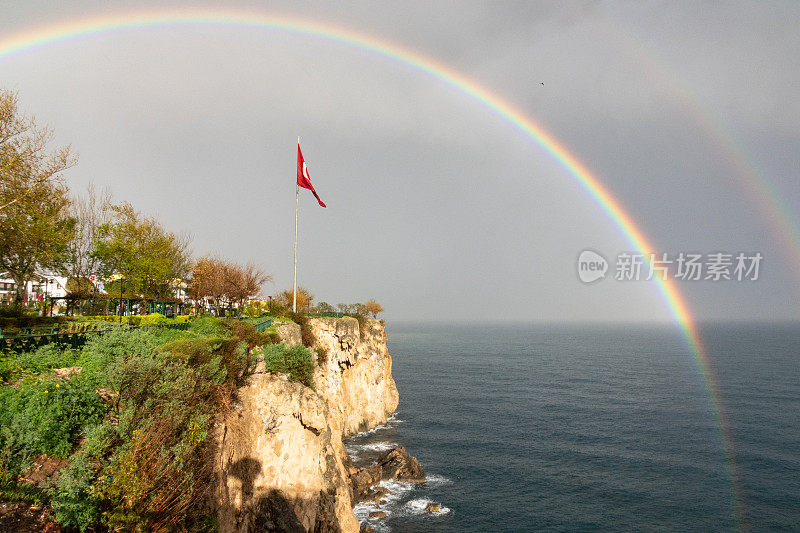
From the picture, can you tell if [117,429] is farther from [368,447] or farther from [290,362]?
[368,447]

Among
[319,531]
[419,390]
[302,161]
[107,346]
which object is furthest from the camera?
[419,390]

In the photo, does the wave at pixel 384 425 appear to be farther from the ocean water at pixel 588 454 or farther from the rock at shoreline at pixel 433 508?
the rock at shoreline at pixel 433 508

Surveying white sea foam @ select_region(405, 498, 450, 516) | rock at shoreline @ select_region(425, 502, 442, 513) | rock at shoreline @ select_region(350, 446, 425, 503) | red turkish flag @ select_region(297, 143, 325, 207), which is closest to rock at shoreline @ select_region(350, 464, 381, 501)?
rock at shoreline @ select_region(350, 446, 425, 503)

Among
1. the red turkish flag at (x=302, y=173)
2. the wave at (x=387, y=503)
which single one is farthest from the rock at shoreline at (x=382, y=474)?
the red turkish flag at (x=302, y=173)

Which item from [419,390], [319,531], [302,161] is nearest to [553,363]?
[419,390]

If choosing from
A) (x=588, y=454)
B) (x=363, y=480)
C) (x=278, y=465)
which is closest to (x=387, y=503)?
(x=363, y=480)

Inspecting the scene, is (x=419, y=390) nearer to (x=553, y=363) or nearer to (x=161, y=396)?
(x=553, y=363)

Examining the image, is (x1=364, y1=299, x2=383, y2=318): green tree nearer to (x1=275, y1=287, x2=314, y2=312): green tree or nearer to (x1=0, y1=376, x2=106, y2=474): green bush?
(x1=275, y1=287, x2=314, y2=312): green tree
